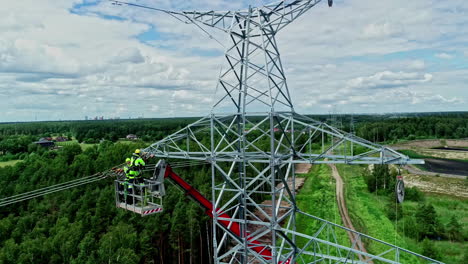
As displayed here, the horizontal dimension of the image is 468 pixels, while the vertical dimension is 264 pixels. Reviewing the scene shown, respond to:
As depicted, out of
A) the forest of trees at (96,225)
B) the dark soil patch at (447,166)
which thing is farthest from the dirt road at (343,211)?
the dark soil patch at (447,166)

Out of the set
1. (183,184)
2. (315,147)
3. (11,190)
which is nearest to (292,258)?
(183,184)

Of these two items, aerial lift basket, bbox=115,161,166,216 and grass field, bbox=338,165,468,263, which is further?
grass field, bbox=338,165,468,263

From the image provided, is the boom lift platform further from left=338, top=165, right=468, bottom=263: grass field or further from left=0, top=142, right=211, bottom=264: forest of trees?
left=338, top=165, right=468, bottom=263: grass field

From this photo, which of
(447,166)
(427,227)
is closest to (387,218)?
(427,227)

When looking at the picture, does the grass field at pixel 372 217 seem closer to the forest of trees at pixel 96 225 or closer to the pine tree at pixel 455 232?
the forest of trees at pixel 96 225

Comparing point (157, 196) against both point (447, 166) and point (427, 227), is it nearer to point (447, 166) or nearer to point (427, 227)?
point (427, 227)

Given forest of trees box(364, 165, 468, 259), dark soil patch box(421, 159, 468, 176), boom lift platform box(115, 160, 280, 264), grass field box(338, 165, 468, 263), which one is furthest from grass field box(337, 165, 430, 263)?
boom lift platform box(115, 160, 280, 264)

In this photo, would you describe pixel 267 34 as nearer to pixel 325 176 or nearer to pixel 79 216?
pixel 79 216

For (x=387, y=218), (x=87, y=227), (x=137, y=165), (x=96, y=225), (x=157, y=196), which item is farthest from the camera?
(x=387, y=218)
